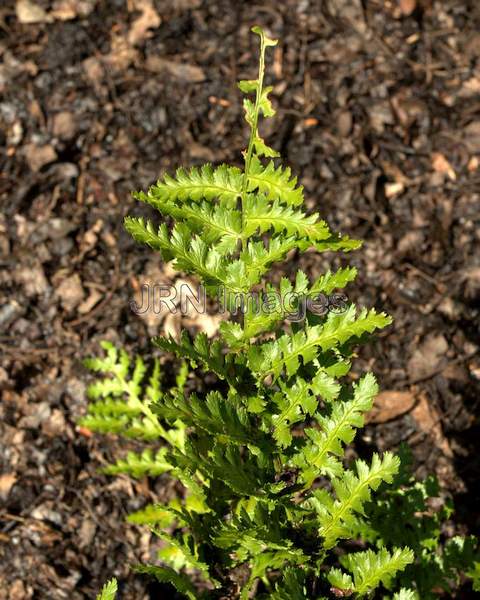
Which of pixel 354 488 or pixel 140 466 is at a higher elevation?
Result: pixel 354 488

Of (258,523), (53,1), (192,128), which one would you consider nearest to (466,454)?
(258,523)

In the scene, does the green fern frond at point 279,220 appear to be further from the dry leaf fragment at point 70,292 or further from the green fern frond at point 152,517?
the dry leaf fragment at point 70,292

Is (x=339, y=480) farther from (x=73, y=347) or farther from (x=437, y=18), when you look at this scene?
(x=437, y=18)

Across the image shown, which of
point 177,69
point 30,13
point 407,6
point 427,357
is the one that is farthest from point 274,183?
point 407,6

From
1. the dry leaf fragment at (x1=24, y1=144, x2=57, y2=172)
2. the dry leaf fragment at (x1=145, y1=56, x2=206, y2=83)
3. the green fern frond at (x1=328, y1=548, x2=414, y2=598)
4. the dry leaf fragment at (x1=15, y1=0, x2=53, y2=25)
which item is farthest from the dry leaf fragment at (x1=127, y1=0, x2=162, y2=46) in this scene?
the green fern frond at (x1=328, y1=548, x2=414, y2=598)

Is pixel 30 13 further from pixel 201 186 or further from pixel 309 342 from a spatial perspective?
pixel 309 342

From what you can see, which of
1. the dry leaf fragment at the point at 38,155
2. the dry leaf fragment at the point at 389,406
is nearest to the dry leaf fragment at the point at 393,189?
the dry leaf fragment at the point at 389,406

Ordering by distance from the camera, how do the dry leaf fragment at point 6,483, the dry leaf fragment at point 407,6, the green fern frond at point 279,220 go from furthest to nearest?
the dry leaf fragment at point 407,6 < the dry leaf fragment at point 6,483 < the green fern frond at point 279,220
